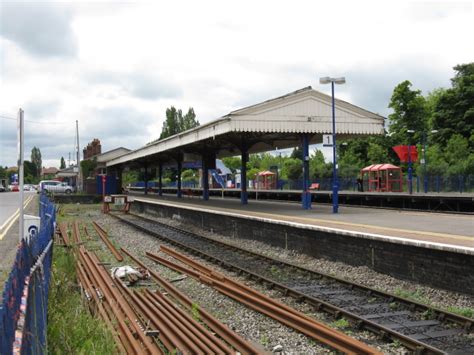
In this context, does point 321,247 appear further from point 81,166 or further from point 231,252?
point 81,166

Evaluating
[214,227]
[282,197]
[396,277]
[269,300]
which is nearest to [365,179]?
[282,197]

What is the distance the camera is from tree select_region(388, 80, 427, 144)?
5556cm

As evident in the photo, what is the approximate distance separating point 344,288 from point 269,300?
6.43ft

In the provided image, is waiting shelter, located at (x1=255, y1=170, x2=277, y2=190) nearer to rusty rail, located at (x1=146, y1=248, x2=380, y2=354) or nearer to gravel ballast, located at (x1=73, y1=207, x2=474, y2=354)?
gravel ballast, located at (x1=73, y1=207, x2=474, y2=354)

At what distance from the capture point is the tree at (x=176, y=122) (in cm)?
10044

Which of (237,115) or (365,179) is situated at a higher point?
(237,115)

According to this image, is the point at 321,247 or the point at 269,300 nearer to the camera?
the point at 269,300

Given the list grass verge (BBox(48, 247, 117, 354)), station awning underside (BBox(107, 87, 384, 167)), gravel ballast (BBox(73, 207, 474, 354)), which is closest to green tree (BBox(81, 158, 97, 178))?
station awning underside (BBox(107, 87, 384, 167))

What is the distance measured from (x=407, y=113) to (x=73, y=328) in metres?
55.4

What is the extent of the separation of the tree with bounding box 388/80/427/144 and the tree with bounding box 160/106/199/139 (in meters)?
50.3

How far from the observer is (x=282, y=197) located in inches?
1480

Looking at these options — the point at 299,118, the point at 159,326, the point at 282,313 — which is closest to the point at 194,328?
the point at 159,326

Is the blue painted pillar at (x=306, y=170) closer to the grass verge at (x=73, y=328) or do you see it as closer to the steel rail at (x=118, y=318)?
the steel rail at (x=118, y=318)

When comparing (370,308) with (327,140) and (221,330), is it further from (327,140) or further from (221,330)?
(327,140)
